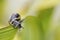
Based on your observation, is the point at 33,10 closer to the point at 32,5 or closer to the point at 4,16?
the point at 32,5

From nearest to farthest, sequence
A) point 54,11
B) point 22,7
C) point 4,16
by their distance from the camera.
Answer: point 54,11 → point 22,7 → point 4,16

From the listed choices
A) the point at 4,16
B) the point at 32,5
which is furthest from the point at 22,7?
the point at 4,16

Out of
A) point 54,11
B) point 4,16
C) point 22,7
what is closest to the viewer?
point 54,11

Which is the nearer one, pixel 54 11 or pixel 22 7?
pixel 54 11

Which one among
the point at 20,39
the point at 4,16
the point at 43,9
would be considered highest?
the point at 4,16

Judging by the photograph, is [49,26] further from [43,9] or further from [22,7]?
[22,7]

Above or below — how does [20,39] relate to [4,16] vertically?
below

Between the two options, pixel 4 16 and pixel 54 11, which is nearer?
pixel 54 11

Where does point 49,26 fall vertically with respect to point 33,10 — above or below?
below

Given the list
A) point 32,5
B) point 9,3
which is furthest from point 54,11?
point 9,3
